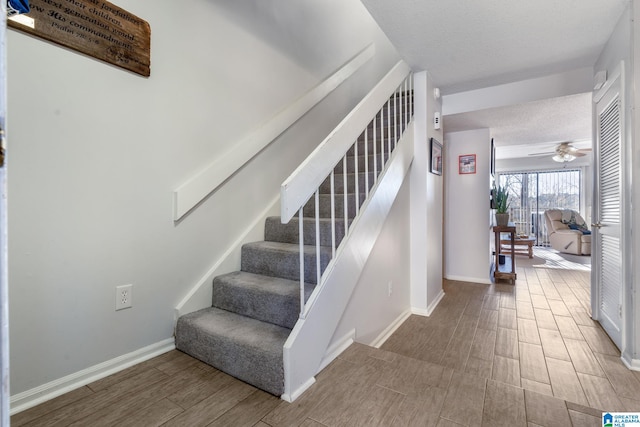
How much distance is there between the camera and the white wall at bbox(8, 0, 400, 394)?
3.71 ft

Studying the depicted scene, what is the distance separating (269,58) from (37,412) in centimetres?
232

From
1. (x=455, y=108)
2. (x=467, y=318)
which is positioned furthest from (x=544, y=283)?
(x=455, y=108)

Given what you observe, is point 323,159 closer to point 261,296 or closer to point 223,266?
point 261,296

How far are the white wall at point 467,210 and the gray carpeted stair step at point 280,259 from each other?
2.97m

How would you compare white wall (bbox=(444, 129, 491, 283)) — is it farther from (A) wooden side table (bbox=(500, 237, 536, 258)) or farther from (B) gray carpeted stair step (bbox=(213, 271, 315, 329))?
(B) gray carpeted stair step (bbox=(213, 271, 315, 329))

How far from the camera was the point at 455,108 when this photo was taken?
3.19 meters

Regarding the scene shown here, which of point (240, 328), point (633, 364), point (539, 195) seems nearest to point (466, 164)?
point (633, 364)

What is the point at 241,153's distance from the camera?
1.94 metres

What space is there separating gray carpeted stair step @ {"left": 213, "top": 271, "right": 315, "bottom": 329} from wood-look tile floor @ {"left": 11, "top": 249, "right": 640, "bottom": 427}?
317 mm

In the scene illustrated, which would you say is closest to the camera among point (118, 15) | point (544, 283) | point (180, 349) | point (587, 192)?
point (118, 15)

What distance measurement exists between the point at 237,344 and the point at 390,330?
4.55 ft

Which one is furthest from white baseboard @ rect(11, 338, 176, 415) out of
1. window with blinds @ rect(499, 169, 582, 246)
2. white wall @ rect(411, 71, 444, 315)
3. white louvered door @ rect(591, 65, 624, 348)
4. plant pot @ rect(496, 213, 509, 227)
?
window with blinds @ rect(499, 169, 582, 246)

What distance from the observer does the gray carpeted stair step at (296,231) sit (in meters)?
1.76

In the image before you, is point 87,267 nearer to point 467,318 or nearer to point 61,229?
point 61,229
